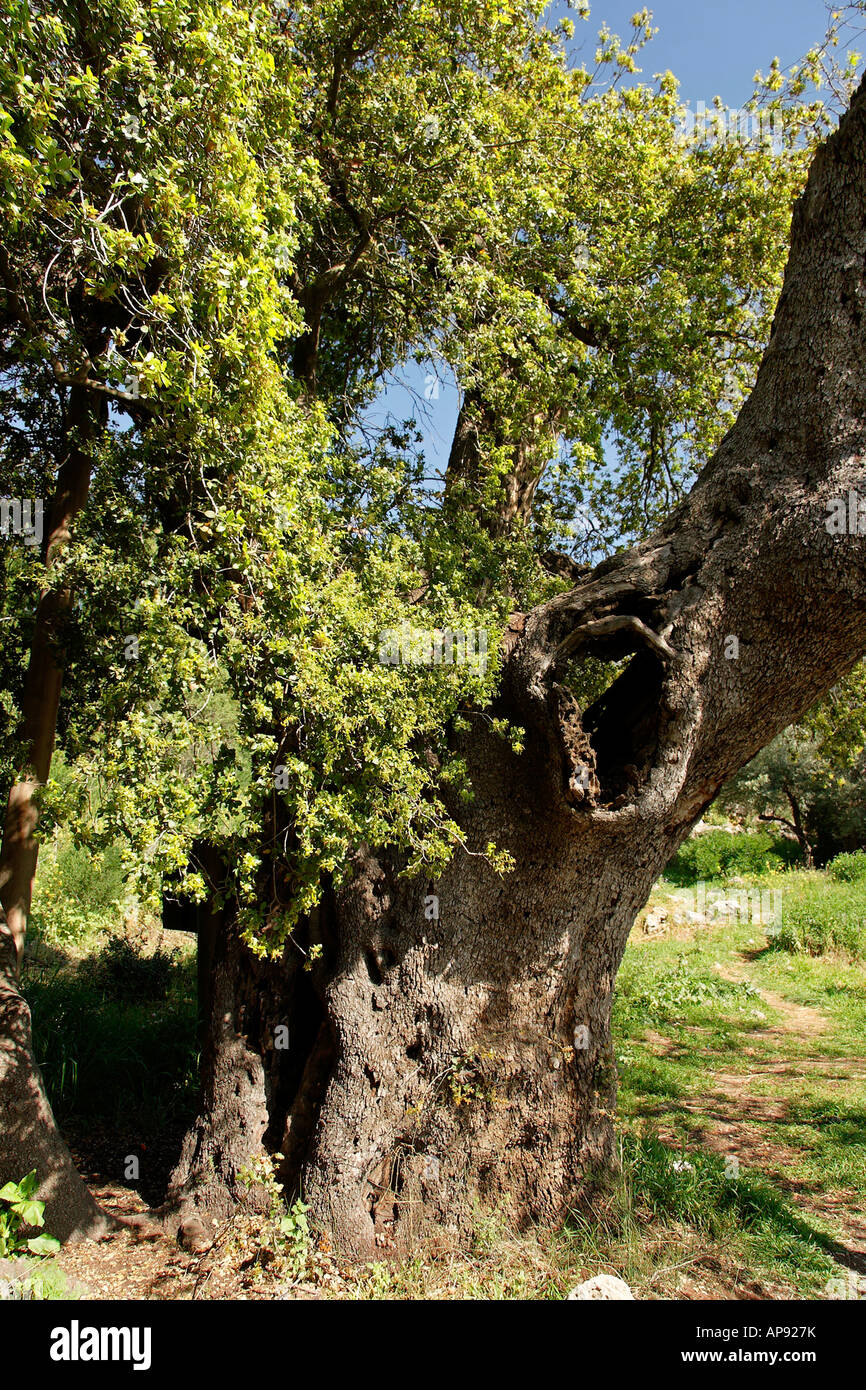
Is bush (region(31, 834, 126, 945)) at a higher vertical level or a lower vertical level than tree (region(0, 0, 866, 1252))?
lower

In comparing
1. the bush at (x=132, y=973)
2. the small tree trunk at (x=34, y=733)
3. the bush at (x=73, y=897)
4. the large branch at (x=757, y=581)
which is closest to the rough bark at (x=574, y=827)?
the large branch at (x=757, y=581)

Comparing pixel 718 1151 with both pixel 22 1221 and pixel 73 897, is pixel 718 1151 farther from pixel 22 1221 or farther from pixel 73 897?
pixel 73 897

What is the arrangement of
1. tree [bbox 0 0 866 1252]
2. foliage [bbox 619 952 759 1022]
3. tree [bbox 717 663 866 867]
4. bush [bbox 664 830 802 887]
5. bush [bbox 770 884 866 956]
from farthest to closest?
tree [bbox 717 663 866 867] < bush [bbox 664 830 802 887] < bush [bbox 770 884 866 956] < foliage [bbox 619 952 759 1022] < tree [bbox 0 0 866 1252]

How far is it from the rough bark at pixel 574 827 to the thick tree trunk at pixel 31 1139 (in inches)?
25.8

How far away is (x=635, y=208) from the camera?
21.0 feet

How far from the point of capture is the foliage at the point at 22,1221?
3645 mm

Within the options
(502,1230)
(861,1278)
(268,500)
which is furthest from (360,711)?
(861,1278)

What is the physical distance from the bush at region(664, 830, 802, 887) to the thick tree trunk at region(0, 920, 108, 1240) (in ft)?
46.0

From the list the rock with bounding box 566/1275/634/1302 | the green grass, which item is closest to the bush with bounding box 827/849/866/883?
the green grass

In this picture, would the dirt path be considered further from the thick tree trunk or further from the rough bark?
the thick tree trunk

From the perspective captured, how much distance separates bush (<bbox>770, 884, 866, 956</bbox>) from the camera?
35.4 feet

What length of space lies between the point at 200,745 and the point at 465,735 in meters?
1.70

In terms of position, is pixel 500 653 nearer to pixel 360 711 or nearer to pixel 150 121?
pixel 360 711

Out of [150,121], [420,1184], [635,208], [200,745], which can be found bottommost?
[420,1184]
